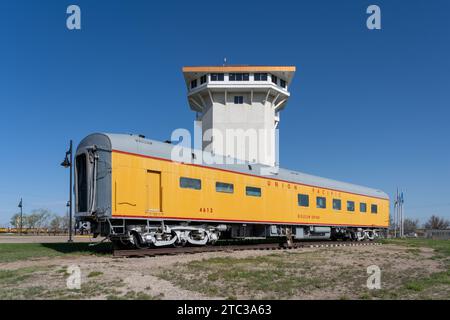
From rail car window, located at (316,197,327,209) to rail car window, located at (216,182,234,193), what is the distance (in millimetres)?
9046

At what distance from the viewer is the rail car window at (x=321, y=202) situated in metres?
27.1

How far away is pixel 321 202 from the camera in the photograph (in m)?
27.4

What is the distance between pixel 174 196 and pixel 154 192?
40.7 inches

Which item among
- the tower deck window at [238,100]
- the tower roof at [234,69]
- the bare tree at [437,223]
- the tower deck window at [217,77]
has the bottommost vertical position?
the bare tree at [437,223]

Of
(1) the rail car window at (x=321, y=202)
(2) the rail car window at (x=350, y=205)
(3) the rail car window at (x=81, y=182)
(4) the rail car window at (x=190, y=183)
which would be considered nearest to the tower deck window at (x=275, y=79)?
(2) the rail car window at (x=350, y=205)

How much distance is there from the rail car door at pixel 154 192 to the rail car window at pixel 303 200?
11149 millimetres

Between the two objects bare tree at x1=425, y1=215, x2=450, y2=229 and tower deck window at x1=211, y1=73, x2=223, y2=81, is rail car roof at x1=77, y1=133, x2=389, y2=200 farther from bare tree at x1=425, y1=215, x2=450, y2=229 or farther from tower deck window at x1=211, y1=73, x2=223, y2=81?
bare tree at x1=425, y1=215, x2=450, y2=229

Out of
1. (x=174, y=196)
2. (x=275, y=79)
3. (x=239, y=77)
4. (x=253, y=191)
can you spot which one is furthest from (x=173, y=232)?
(x=275, y=79)

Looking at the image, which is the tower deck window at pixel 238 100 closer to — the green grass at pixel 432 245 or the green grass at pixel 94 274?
the green grass at pixel 432 245

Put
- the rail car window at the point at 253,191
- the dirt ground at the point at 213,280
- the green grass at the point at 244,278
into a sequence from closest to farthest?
the dirt ground at the point at 213,280 → the green grass at the point at 244,278 → the rail car window at the point at 253,191

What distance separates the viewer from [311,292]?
905 centimetres

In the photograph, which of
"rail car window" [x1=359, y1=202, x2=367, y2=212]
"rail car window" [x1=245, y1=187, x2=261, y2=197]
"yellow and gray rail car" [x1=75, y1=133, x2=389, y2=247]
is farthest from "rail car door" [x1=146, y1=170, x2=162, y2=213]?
"rail car window" [x1=359, y1=202, x2=367, y2=212]
